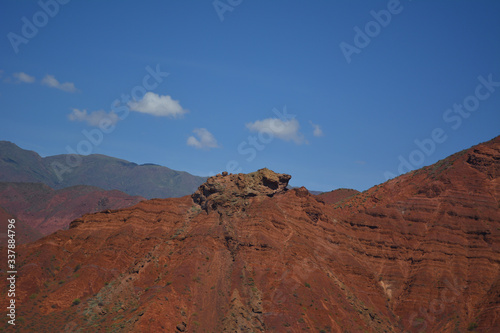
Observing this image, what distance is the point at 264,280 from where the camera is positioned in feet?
208

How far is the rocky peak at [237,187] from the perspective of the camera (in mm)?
75125

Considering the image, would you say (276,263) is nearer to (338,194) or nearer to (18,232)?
(338,194)

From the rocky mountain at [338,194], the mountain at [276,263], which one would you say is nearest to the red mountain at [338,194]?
the rocky mountain at [338,194]

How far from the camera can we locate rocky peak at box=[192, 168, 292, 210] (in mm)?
75125

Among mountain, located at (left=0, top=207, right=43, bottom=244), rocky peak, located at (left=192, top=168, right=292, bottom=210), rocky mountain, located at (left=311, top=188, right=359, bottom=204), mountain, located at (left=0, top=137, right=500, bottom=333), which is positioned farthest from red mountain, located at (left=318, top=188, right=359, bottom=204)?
mountain, located at (left=0, top=207, right=43, bottom=244)

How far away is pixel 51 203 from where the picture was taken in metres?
184

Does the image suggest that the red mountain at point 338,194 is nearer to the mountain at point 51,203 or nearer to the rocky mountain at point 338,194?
the rocky mountain at point 338,194

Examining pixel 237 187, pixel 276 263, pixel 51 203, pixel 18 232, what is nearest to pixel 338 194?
pixel 237 187

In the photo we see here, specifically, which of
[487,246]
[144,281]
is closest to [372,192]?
[487,246]

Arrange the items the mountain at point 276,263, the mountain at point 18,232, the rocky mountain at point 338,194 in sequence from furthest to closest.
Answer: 1. the rocky mountain at point 338,194
2. the mountain at point 18,232
3. the mountain at point 276,263

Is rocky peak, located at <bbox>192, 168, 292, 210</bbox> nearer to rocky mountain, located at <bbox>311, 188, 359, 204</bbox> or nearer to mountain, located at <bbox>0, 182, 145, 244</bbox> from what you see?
rocky mountain, located at <bbox>311, 188, 359, 204</bbox>

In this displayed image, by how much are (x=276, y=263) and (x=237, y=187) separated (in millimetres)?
15327

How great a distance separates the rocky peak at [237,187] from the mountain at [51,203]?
10503 cm

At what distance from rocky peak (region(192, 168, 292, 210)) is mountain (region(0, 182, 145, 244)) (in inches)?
4135
